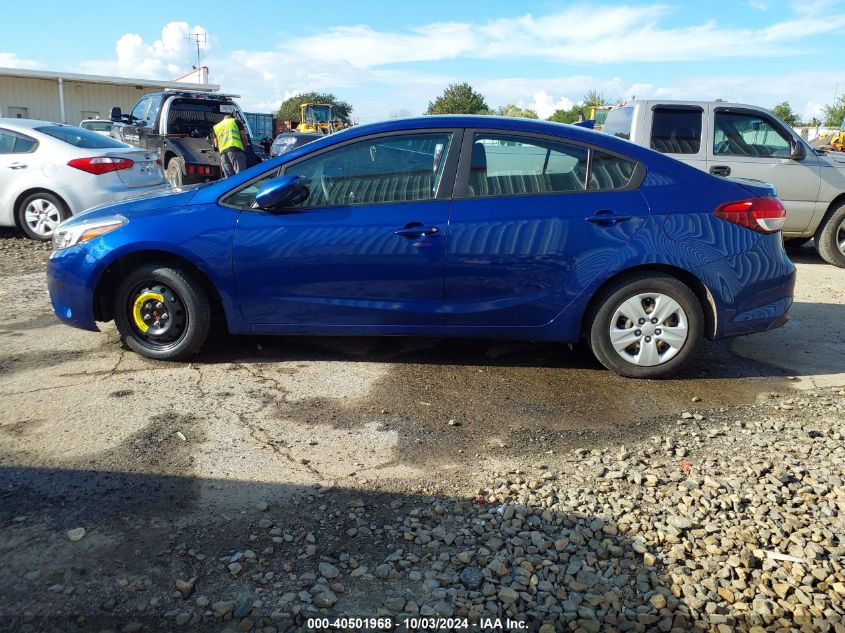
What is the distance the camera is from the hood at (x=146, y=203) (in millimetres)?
4832

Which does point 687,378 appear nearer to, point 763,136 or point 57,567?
point 57,567

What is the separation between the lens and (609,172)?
4695 mm

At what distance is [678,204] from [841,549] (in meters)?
2.44

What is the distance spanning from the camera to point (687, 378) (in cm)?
493

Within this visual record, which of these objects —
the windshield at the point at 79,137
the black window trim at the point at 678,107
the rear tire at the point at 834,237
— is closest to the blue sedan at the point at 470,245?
the black window trim at the point at 678,107

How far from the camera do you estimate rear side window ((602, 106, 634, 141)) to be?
911 cm

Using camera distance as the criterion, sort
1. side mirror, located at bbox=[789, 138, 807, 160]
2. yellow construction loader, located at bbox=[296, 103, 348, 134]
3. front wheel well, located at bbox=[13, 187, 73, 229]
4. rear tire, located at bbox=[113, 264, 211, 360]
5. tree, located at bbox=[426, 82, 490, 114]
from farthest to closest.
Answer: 1. tree, located at bbox=[426, 82, 490, 114]
2. yellow construction loader, located at bbox=[296, 103, 348, 134]
3. front wheel well, located at bbox=[13, 187, 73, 229]
4. side mirror, located at bbox=[789, 138, 807, 160]
5. rear tire, located at bbox=[113, 264, 211, 360]

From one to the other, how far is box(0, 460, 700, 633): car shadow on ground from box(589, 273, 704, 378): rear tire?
1.64 metres

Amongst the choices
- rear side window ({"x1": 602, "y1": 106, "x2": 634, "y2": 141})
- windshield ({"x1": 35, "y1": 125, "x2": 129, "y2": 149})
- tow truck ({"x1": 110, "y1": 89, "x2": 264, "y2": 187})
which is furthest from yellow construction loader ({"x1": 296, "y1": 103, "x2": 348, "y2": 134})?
rear side window ({"x1": 602, "y1": 106, "x2": 634, "y2": 141})

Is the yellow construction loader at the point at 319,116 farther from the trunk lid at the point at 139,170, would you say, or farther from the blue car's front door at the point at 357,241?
the blue car's front door at the point at 357,241

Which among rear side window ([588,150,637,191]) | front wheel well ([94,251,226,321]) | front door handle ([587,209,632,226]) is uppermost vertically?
rear side window ([588,150,637,191])

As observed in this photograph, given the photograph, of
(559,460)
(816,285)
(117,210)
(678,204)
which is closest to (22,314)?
(117,210)

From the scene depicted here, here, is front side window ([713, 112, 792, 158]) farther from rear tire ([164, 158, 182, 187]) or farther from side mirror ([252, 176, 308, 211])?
rear tire ([164, 158, 182, 187])

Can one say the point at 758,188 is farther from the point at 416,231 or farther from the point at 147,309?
the point at 147,309
